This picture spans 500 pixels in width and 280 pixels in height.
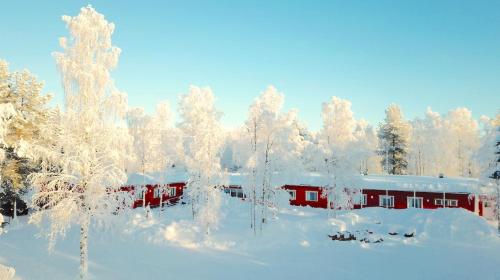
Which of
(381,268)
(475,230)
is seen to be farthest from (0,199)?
(475,230)

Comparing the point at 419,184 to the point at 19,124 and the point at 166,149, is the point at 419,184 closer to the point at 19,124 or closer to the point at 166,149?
the point at 166,149

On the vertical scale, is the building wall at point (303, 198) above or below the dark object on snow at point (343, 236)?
above

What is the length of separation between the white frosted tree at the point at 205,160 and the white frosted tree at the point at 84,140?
1031cm

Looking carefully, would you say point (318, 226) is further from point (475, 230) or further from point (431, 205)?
point (431, 205)

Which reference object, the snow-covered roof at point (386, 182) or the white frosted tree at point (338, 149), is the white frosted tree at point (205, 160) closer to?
the snow-covered roof at point (386, 182)

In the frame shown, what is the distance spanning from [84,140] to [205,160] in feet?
39.3

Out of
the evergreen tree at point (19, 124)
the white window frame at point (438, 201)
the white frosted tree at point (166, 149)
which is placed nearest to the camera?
the evergreen tree at point (19, 124)

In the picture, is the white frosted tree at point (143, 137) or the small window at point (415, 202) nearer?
the white frosted tree at point (143, 137)

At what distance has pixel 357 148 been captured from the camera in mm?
34625

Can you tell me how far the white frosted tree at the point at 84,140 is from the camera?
16.2m

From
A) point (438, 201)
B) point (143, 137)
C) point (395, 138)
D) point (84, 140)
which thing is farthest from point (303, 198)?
point (84, 140)

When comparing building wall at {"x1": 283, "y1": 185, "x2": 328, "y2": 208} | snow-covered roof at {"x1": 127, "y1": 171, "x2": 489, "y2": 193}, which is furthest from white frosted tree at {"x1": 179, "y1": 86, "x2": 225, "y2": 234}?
building wall at {"x1": 283, "y1": 185, "x2": 328, "y2": 208}

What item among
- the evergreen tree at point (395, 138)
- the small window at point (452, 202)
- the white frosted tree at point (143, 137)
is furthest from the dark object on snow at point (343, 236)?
the evergreen tree at point (395, 138)

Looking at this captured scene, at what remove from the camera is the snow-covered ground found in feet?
63.2
